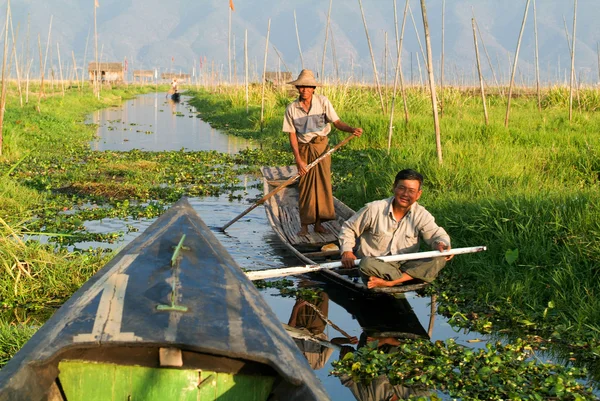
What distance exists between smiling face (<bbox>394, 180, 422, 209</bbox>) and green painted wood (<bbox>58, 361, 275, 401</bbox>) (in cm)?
235

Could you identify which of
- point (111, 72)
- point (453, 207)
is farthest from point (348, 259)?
point (111, 72)

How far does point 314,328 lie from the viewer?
5.06 meters

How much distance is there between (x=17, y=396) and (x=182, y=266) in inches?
45.4

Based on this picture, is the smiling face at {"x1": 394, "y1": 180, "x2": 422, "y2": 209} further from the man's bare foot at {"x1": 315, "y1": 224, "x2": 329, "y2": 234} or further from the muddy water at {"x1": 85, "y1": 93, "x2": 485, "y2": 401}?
the man's bare foot at {"x1": 315, "y1": 224, "x2": 329, "y2": 234}

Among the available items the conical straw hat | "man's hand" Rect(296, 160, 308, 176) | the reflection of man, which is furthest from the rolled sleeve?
the conical straw hat

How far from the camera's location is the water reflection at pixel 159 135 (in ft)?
52.0

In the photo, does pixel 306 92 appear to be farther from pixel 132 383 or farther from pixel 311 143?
pixel 132 383

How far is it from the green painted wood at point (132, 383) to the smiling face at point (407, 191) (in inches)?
92.4

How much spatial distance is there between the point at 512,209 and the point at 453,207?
0.90 m

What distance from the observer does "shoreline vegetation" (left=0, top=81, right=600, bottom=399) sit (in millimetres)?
4805

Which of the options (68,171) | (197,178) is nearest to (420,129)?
(197,178)

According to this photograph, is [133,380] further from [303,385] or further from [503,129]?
[503,129]

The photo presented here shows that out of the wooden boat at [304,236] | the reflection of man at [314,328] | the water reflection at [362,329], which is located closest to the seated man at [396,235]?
the wooden boat at [304,236]

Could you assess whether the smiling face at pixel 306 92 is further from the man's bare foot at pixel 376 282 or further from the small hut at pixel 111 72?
the small hut at pixel 111 72
